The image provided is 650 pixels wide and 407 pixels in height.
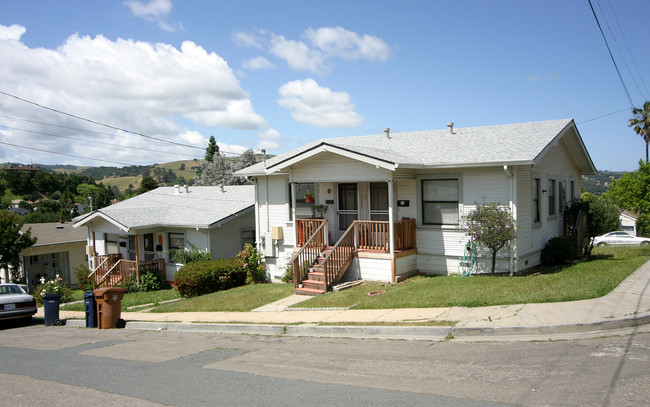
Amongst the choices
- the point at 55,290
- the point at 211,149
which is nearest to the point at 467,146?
the point at 55,290

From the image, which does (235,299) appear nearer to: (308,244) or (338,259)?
(308,244)

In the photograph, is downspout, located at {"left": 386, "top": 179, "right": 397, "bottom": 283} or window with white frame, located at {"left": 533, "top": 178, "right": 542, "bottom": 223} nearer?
downspout, located at {"left": 386, "top": 179, "right": 397, "bottom": 283}

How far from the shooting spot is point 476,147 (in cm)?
1583

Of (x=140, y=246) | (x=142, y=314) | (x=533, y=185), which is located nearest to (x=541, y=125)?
(x=533, y=185)

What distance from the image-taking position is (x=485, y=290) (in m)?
11.9

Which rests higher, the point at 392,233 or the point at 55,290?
the point at 392,233

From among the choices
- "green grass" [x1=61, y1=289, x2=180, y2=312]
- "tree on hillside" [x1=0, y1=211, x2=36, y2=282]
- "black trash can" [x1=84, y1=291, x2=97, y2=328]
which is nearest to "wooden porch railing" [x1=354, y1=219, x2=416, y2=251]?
"green grass" [x1=61, y1=289, x2=180, y2=312]

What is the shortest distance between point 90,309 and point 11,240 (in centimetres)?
1333

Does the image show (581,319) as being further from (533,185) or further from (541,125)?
(541,125)

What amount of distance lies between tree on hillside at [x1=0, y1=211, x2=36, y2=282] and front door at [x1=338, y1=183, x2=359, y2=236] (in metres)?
17.8

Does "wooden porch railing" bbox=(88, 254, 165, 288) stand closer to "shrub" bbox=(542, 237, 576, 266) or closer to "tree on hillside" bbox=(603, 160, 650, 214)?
"shrub" bbox=(542, 237, 576, 266)

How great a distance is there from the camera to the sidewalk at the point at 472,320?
8.47 metres

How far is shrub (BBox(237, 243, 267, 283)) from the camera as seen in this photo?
18969 millimetres

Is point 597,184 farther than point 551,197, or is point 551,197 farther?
point 597,184
